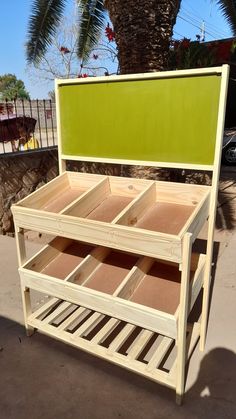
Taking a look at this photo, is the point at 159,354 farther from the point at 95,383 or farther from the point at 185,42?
the point at 185,42

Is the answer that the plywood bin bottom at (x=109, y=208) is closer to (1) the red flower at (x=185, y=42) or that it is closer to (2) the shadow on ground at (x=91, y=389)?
(2) the shadow on ground at (x=91, y=389)

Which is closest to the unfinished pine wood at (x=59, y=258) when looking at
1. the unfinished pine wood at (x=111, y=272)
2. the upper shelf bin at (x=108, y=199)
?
the unfinished pine wood at (x=111, y=272)

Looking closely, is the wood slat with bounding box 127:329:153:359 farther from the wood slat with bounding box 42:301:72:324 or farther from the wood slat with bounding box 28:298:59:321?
the wood slat with bounding box 28:298:59:321

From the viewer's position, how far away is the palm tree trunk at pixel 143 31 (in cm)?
324

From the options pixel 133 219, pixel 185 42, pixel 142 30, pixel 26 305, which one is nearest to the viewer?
pixel 133 219

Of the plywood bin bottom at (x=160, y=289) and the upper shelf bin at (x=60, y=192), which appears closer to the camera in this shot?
the plywood bin bottom at (x=160, y=289)

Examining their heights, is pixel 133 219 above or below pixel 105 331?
above

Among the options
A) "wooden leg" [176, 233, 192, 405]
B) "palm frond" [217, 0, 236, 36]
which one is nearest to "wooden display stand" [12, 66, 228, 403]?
"wooden leg" [176, 233, 192, 405]

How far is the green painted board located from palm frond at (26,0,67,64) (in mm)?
5301

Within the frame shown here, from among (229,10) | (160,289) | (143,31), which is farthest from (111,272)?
(229,10)

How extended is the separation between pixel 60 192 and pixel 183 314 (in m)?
1.16

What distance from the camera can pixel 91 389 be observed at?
1845 millimetres

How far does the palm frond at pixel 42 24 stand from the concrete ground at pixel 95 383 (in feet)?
19.9

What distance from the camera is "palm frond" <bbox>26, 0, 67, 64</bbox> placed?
630 cm
